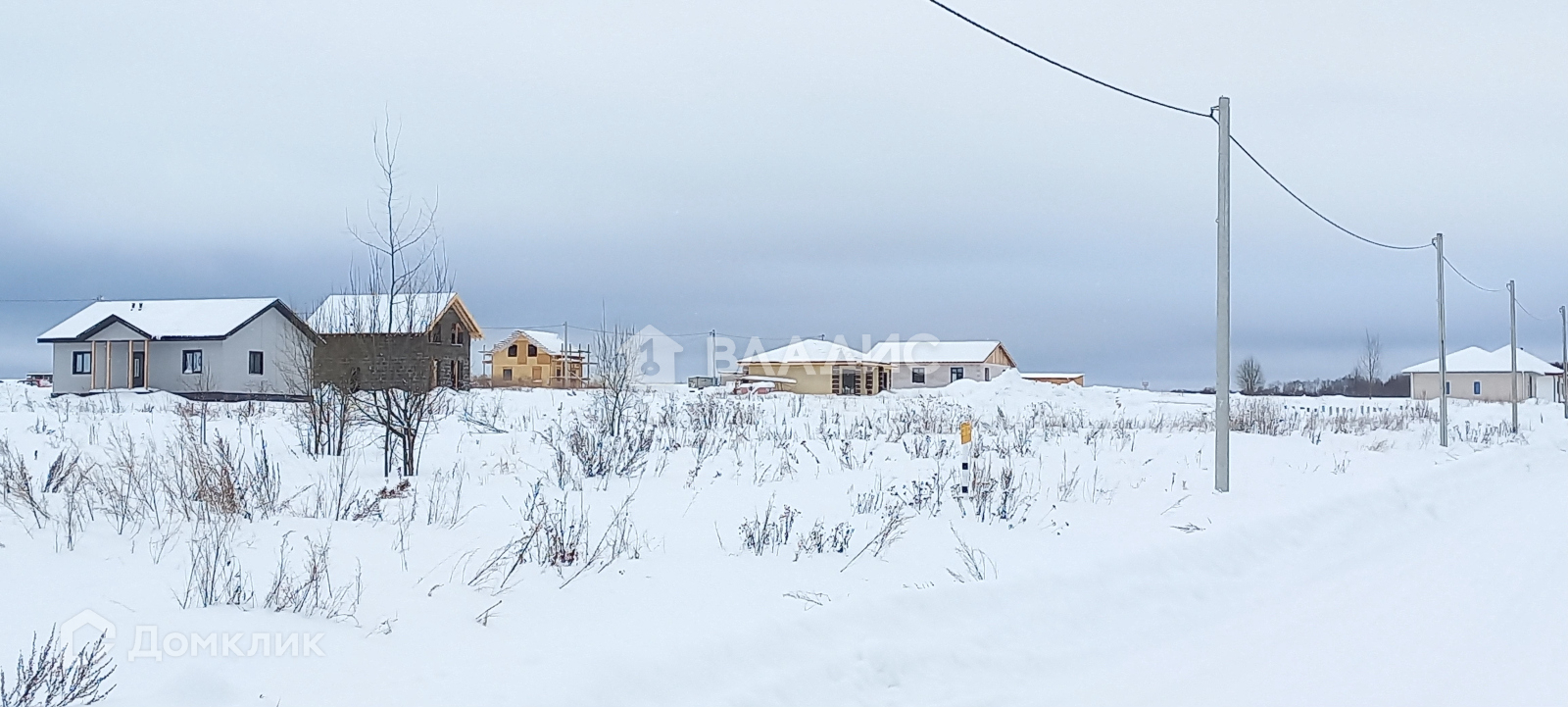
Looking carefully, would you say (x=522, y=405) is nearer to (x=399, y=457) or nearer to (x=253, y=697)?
(x=399, y=457)

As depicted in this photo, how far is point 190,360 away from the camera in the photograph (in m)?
44.5

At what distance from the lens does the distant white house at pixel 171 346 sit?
145 feet

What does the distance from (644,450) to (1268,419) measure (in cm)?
1896

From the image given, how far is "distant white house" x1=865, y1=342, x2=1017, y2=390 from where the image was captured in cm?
7200

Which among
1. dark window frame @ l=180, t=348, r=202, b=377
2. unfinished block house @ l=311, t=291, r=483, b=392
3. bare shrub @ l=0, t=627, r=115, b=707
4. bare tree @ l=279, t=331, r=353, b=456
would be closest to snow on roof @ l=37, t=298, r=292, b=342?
dark window frame @ l=180, t=348, r=202, b=377

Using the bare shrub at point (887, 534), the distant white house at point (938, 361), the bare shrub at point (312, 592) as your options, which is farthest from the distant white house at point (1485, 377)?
the bare shrub at point (312, 592)

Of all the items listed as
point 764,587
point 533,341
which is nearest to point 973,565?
point 764,587

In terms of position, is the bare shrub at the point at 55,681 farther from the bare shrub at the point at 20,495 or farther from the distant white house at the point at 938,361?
the distant white house at the point at 938,361

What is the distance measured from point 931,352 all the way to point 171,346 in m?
46.5

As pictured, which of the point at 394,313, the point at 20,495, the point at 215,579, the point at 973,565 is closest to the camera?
the point at 215,579

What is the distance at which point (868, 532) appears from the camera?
29.4ft

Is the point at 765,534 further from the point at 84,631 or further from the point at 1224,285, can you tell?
the point at 1224,285

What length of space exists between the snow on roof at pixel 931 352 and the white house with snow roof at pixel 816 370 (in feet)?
5.40

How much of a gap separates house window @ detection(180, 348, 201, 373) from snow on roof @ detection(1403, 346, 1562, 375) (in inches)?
2925
